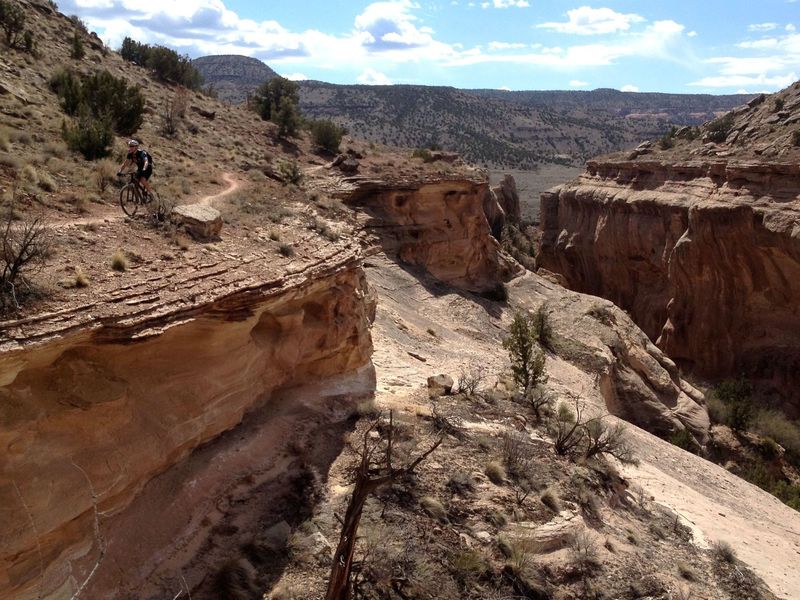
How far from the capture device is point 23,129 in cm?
1383

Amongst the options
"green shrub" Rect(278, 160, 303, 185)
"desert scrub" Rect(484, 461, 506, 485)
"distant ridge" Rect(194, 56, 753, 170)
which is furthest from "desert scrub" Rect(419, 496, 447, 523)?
"distant ridge" Rect(194, 56, 753, 170)

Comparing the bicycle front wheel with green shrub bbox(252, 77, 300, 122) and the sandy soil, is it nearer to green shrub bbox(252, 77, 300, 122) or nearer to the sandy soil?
the sandy soil

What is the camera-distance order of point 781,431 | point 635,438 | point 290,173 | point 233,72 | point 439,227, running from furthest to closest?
1. point 233,72
2. point 439,227
3. point 781,431
4. point 290,173
5. point 635,438

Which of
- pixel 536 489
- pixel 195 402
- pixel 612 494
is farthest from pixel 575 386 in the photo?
pixel 195 402

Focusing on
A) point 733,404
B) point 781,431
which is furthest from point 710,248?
point 781,431

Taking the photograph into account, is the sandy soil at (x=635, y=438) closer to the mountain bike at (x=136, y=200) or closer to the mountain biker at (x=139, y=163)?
the mountain bike at (x=136, y=200)

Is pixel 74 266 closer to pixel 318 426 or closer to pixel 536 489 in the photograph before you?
pixel 318 426

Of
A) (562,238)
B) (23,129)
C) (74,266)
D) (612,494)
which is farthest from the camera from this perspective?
(562,238)

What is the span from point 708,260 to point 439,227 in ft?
45.3

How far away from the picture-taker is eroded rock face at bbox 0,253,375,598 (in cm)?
639

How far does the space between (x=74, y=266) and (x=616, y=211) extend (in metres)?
36.1

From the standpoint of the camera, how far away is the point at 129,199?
1101 centimetres

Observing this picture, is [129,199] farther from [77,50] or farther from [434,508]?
[77,50]

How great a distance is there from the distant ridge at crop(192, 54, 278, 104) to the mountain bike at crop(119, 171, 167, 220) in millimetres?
99715
